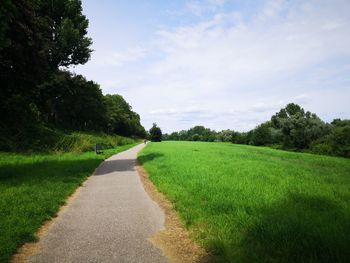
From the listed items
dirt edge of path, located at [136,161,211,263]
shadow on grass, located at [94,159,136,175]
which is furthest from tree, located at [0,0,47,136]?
dirt edge of path, located at [136,161,211,263]

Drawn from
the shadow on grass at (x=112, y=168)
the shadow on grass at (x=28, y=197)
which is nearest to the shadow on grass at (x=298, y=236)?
the shadow on grass at (x=28, y=197)

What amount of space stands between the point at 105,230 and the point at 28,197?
358 centimetres

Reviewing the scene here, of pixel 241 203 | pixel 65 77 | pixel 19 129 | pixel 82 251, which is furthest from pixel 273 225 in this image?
pixel 65 77

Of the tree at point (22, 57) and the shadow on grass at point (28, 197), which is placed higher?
the tree at point (22, 57)

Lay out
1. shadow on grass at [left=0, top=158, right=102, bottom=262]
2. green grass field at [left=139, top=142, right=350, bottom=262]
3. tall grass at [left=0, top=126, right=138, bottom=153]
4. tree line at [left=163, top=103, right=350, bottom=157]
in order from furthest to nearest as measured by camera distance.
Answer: tree line at [left=163, top=103, right=350, bottom=157]
tall grass at [left=0, top=126, right=138, bottom=153]
shadow on grass at [left=0, top=158, right=102, bottom=262]
green grass field at [left=139, top=142, right=350, bottom=262]

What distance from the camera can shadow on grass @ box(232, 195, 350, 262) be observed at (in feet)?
15.3

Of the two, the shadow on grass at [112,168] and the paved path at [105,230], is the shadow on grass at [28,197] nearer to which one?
the paved path at [105,230]

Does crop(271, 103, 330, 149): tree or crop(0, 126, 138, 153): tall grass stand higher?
crop(271, 103, 330, 149): tree

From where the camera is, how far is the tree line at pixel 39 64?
1300 cm

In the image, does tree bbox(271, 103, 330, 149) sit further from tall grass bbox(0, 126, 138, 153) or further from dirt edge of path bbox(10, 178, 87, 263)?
dirt edge of path bbox(10, 178, 87, 263)

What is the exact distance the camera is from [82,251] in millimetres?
5148

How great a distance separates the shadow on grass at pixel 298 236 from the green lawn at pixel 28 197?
13.9 feet

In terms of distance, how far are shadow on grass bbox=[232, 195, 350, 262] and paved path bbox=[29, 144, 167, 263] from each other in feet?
5.82

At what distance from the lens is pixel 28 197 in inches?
330
